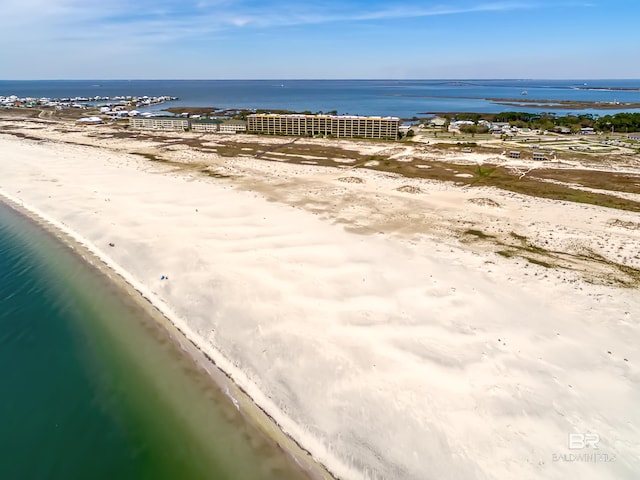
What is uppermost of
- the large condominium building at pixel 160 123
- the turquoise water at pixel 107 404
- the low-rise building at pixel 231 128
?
the large condominium building at pixel 160 123

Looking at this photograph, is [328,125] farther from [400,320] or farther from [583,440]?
[583,440]

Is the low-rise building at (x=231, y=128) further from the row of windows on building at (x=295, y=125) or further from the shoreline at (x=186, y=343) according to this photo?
the shoreline at (x=186, y=343)

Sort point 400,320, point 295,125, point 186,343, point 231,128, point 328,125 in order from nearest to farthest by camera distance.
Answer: point 186,343 → point 400,320 → point 328,125 → point 295,125 → point 231,128

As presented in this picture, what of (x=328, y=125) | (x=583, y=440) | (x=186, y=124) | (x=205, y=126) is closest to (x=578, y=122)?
(x=328, y=125)

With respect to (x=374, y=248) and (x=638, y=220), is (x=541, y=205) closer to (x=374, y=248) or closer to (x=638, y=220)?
(x=638, y=220)

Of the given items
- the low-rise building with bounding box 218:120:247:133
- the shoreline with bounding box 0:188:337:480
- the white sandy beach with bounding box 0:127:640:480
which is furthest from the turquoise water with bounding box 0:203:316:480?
the low-rise building with bounding box 218:120:247:133

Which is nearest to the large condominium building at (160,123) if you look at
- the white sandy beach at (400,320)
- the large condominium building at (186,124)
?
the large condominium building at (186,124)

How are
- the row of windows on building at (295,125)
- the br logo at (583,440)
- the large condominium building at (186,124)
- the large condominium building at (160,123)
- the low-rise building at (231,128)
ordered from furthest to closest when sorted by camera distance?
the large condominium building at (160,123) < the large condominium building at (186,124) < the low-rise building at (231,128) < the row of windows on building at (295,125) < the br logo at (583,440)

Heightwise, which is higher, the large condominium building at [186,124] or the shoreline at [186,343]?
the large condominium building at [186,124]
